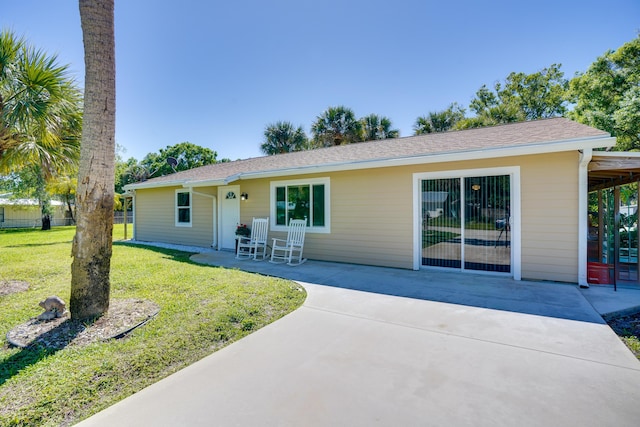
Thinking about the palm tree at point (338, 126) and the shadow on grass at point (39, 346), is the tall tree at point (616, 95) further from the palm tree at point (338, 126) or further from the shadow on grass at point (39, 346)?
the shadow on grass at point (39, 346)

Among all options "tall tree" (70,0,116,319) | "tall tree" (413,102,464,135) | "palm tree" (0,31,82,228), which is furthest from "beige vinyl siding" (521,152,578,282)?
"tall tree" (413,102,464,135)

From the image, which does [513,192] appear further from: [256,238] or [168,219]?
[168,219]

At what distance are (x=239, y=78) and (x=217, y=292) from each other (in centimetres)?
954

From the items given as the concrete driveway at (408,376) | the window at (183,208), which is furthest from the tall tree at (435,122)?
the concrete driveway at (408,376)

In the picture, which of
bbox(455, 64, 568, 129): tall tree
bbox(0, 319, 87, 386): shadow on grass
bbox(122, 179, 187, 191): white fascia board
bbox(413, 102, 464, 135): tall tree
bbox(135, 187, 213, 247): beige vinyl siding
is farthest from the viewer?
bbox(455, 64, 568, 129): tall tree

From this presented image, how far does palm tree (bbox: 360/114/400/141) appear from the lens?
57.7ft

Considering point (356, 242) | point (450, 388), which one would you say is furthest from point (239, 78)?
point (450, 388)

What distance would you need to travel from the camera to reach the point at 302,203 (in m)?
8.33

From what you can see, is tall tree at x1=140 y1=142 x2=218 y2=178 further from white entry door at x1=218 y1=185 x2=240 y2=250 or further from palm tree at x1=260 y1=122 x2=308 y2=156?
white entry door at x1=218 y1=185 x2=240 y2=250

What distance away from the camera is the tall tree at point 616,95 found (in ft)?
34.4

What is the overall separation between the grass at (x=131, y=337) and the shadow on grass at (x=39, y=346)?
0.5 inches

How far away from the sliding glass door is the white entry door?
19.6ft

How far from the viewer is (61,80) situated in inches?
198

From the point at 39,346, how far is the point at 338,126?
16486 mm
